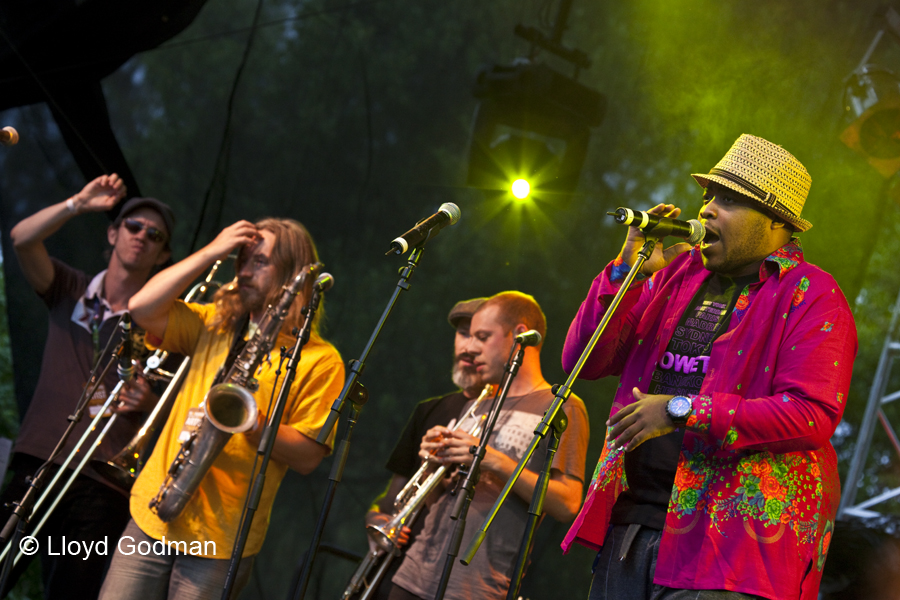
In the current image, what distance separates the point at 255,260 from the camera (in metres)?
3.10

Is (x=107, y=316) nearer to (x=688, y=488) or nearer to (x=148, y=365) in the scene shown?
(x=148, y=365)

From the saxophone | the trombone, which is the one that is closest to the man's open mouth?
the saxophone

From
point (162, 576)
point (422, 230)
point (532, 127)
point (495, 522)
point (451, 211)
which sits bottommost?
point (162, 576)

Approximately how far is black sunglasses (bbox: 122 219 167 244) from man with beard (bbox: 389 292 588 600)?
1709 millimetres

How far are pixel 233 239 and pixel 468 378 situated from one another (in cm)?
120

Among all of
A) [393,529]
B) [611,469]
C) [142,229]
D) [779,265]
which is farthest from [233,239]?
[779,265]

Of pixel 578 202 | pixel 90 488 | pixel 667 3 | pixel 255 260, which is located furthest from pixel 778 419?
pixel 667 3

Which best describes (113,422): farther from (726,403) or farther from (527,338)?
(726,403)

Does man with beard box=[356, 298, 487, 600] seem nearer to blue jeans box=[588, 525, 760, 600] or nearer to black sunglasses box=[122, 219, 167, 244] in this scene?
blue jeans box=[588, 525, 760, 600]

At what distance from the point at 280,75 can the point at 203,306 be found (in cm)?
240

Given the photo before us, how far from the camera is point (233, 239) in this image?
9.81 ft

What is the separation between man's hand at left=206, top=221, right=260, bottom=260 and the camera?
294cm

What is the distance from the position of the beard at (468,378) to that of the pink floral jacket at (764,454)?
4.51 ft

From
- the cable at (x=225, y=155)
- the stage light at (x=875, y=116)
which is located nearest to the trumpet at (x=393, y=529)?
the cable at (x=225, y=155)
